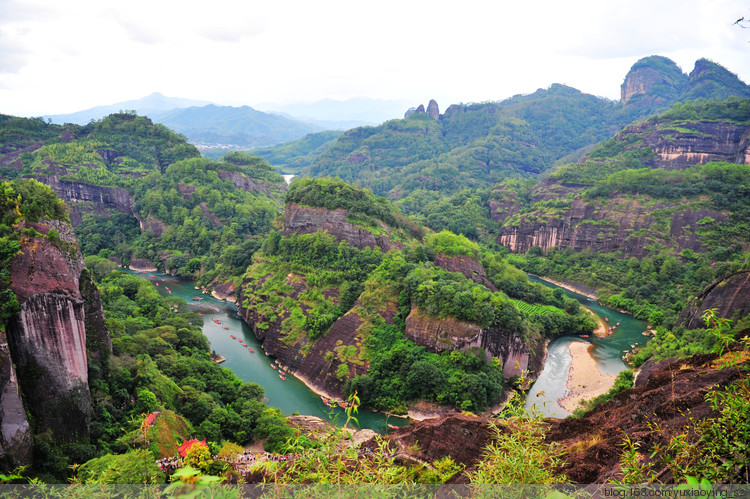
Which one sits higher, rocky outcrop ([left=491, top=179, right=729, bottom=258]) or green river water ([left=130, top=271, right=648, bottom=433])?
rocky outcrop ([left=491, top=179, right=729, bottom=258])

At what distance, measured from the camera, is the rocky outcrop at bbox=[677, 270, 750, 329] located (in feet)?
107

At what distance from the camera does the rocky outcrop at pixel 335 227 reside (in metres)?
46.2

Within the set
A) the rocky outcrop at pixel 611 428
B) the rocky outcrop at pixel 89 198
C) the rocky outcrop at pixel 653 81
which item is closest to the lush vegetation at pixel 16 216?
the rocky outcrop at pixel 611 428

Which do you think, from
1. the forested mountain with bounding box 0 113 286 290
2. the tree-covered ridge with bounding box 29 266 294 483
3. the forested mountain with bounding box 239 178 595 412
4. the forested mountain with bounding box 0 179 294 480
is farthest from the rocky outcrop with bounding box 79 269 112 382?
the forested mountain with bounding box 0 113 286 290

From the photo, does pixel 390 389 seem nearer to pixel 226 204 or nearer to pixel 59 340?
pixel 59 340

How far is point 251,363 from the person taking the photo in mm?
38469

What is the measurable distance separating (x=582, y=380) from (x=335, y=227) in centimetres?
2717

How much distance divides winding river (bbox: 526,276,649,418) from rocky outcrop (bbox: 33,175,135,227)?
65.9 m

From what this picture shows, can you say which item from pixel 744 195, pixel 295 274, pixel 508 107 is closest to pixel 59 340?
pixel 295 274

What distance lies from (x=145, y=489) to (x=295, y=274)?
37.8 m

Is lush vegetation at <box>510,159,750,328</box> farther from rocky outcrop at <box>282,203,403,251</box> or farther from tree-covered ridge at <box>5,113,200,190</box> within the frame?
tree-covered ridge at <box>5,113,200,190</box>

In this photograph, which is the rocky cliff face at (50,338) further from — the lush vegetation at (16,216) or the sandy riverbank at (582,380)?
the sandy riverbank at (582,380)

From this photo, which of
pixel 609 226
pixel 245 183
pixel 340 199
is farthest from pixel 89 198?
pixel 609 226

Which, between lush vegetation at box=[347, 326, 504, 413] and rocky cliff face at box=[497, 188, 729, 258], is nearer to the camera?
lush vegetation at box=[347, 326, 504, 413]
